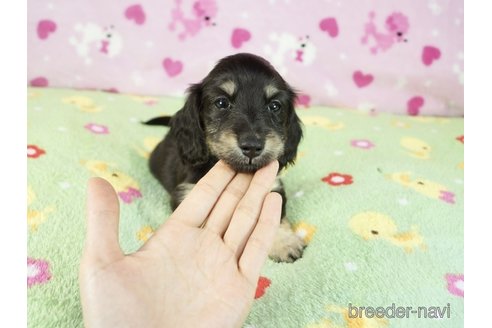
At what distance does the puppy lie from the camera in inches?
64.7

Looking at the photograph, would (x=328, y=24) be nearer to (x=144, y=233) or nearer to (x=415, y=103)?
(x=415, y=103)

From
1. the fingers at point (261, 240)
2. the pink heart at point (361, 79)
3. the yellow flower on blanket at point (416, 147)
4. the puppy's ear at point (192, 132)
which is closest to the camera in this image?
the fingers at point (261, 240)

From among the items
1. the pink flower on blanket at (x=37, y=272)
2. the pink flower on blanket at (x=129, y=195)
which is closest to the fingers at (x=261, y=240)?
the pink flower on blanket at (x=37, y=272)

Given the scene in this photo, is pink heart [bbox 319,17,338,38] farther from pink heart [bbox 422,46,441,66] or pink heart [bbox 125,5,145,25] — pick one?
pink heart [bbox 125,5,145,25]

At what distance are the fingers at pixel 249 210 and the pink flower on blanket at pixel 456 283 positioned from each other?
72 cm

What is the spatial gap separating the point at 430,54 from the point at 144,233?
2.72 m

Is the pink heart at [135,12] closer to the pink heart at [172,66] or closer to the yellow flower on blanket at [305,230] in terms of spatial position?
the pink heart at [172,66]

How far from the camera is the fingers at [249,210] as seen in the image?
4.78 feet

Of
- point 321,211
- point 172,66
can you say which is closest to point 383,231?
point 321,211

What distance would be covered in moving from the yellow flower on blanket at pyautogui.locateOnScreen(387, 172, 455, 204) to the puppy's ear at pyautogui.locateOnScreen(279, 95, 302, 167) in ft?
2.12

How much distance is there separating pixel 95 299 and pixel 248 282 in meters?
0.45

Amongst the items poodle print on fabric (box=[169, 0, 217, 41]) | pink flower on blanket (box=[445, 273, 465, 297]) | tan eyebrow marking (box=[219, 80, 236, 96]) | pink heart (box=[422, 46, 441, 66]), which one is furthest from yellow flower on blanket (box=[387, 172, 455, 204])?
poodle print on fabric (box=[169, 0, 217, 41])
